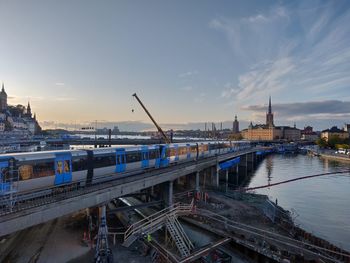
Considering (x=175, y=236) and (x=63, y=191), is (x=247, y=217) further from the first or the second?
(x=63, y=191)

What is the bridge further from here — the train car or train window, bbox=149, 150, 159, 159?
train window, bbox=149, 150, 159, 159

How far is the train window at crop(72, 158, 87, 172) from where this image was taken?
71.2ft

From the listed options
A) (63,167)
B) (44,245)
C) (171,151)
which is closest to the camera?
(63,167)

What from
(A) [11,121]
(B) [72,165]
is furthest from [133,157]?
(A) [11,121]

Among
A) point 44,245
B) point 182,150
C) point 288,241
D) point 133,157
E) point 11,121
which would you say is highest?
point 11,121

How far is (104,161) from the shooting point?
2498 centimetres

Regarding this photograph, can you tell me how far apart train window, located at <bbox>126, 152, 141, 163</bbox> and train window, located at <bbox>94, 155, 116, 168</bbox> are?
242cm

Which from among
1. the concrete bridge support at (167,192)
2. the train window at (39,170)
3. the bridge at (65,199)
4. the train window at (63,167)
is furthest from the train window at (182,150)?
the train window at (39,170)

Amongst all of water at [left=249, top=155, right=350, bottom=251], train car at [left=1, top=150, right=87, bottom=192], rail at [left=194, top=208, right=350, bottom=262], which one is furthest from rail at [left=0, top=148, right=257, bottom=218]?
water at [left=249, top=155, right=350, bottom=251]

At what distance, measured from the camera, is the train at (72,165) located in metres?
17.4

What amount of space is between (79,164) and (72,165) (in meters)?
0.79

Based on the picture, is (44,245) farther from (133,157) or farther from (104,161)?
(133,157)

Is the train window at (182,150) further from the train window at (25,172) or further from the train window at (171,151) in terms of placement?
the train window at (25,172)

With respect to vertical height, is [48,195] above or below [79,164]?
below
